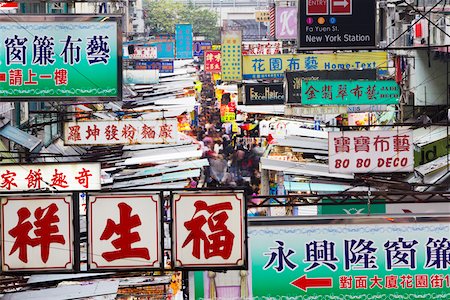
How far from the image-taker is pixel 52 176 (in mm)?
10727

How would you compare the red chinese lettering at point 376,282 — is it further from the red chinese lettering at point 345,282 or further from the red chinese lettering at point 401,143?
the red chinese lettering at point 401,143

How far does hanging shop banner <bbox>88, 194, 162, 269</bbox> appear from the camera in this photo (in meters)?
7.45

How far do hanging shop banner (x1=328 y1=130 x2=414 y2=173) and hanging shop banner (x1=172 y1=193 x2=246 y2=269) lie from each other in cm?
509

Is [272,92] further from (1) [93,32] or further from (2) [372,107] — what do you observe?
(1) [93,32]

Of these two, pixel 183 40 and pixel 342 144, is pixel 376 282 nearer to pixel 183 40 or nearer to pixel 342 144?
pixel 342 144

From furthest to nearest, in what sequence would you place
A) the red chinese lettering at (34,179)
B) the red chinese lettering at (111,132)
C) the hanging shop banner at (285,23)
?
the hanging shop banner at (285,23) → the red chinese lettering at (111,132) → the red chinese lettering at (34,179)

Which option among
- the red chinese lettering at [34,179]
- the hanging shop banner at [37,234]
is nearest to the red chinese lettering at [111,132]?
the red chinese lettering at [34,179]

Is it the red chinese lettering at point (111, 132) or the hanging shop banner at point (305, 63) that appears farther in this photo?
the hanging shop banner at point (305, 63)

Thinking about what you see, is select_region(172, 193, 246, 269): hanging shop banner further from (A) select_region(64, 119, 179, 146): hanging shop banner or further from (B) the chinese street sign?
(A) select_region(64, 119, 179, 146): hanging shop banner

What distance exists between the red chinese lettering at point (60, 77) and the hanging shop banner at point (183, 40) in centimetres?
3620

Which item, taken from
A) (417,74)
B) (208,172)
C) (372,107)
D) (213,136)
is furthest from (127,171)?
(213,136)

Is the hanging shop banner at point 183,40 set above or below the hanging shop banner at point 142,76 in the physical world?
above

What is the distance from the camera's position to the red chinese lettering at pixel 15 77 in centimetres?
911

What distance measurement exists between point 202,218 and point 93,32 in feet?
8.10
